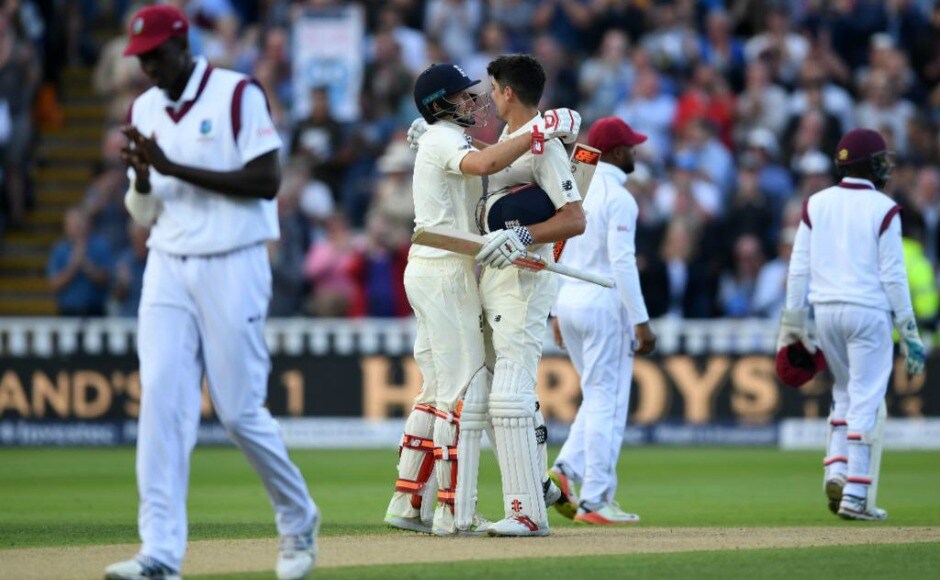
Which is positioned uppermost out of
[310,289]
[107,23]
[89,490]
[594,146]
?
[107,23]

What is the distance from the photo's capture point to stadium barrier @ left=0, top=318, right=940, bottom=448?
65.1 feet

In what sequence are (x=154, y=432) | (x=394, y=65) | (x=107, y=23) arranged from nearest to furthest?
(x=154, y=432), (x=394, y=65), (x=107, y=23)

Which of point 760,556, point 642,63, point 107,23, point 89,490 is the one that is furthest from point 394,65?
point 760,556

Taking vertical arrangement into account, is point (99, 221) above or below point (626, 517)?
above

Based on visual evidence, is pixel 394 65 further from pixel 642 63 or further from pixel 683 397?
pixel 683 397

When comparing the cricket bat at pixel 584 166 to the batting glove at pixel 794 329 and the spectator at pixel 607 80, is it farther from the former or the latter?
the spectator at pixel 607 80

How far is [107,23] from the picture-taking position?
1039 inches

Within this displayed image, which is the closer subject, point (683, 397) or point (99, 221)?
point (683, 397)

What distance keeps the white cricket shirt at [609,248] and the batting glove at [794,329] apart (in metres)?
1.18

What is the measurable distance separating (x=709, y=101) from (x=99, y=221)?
7792mm

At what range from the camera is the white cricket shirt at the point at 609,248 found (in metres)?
11.6

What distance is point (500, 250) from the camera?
9562 mm

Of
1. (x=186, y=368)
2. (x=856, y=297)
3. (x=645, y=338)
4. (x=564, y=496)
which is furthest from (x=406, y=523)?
(x=856, y=297)

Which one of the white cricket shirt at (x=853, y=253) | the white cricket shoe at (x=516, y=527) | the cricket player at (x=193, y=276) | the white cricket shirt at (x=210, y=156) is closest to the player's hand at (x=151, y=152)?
the cricket player at (x=193, y=276)
